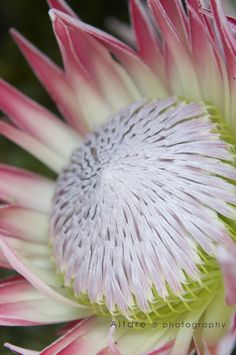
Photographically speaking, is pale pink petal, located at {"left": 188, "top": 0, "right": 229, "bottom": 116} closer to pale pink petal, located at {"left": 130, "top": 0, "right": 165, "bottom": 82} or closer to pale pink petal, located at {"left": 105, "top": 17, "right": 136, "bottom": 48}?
pale pink petal, located at {"left": 130, "top": 0, "right": 165, "bottom": 82}

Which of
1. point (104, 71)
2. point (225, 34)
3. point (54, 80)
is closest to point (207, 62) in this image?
point (225, 34)

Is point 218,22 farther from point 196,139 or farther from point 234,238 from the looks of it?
point 234,238

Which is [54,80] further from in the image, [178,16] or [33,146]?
[178,16]

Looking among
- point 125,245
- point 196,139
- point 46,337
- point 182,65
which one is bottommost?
point 46,337

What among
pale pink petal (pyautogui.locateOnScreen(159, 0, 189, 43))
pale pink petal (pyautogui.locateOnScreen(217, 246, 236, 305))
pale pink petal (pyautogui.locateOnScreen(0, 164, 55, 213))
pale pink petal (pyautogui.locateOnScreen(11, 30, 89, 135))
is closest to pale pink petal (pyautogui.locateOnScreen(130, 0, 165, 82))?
pale pink petal (pyautogui.locateOnScreen(159, 0, 189, 43))

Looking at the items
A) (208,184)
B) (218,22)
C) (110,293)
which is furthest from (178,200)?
(218,22)

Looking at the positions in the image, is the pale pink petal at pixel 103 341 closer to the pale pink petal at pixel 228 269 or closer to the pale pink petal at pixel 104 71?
the pale pink petal at pixel 228 269
